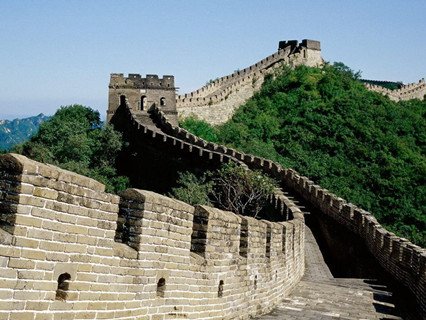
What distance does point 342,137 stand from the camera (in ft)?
170

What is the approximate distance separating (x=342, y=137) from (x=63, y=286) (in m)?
47.4

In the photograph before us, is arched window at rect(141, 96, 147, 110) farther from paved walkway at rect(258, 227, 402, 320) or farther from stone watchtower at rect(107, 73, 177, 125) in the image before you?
paved walkway at rect(258, 227, 402, 320)

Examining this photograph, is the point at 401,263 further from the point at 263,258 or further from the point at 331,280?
the point at 263,258

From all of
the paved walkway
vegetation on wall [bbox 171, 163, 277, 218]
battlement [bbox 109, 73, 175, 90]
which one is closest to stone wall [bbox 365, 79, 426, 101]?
battlement [bbox 109, 73, 175, 90]

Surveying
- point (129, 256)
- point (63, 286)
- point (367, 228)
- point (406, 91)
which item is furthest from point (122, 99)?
point (63, 286)

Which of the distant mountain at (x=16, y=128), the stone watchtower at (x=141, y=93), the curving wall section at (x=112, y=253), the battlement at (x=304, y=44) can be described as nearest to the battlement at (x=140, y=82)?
the stone watchtower at (x=141, y=93)

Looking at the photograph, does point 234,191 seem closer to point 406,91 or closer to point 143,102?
point 143,102

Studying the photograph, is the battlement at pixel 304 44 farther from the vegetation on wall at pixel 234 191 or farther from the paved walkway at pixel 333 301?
the paved walkway at pixel 333 301

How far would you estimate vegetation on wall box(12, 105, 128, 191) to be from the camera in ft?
131

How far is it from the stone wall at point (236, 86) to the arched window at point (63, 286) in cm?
4688

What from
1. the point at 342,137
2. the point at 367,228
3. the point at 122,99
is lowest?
the point at 367,228

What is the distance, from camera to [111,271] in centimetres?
634

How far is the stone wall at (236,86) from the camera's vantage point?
5362cm

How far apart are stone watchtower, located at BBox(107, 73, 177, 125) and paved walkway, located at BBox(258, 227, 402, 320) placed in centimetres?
3421
